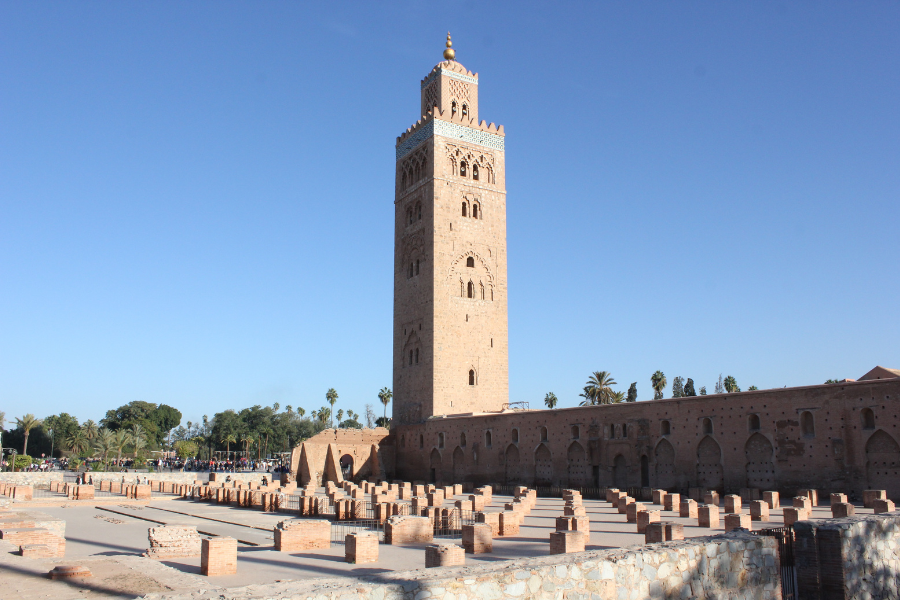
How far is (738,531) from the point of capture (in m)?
7.29

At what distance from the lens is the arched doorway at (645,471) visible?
80.0 ft

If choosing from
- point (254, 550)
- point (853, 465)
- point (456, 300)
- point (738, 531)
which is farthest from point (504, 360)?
point (738, 531)

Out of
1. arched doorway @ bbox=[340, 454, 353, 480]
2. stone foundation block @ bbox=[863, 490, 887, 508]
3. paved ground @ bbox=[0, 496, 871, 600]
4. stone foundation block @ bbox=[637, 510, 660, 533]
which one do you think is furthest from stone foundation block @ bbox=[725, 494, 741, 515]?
arched doorway @ bbox=[340, 454, 353, 480]

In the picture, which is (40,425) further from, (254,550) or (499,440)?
(254,550)

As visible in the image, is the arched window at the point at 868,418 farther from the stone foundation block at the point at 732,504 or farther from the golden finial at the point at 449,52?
the golden finial at the point at 449,52

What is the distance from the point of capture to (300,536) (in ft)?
43.6

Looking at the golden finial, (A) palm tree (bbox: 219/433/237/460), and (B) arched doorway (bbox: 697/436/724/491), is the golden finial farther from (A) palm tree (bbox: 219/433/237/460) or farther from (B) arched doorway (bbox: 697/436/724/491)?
(A) palm tree (bbox: 219/433/237/460)

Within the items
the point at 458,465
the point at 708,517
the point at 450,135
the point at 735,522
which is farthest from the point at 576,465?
the point at 450,135

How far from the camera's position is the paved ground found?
28.4 ft

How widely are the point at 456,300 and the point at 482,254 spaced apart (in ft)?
10.2

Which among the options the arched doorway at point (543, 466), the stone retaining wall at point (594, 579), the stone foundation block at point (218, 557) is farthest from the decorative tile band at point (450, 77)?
the stone retaining wall at point (594, 579)

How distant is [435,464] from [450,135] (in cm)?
1711

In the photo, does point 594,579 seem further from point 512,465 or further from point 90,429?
point 90,429

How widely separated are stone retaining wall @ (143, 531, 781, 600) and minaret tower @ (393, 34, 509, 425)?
2858cm
